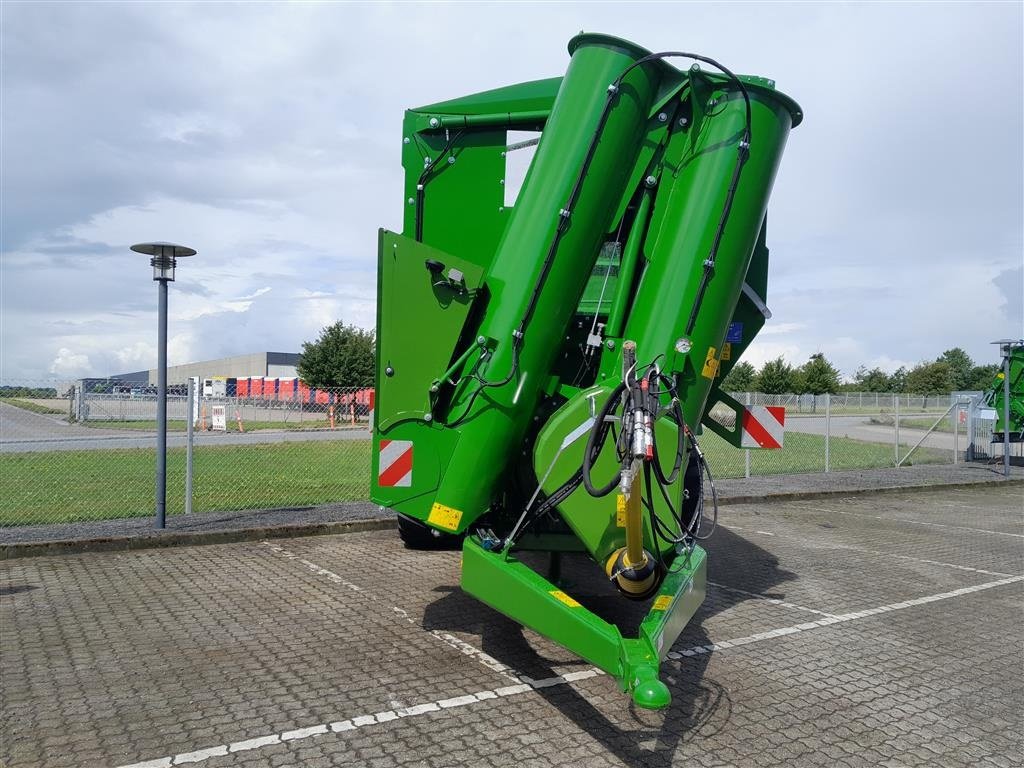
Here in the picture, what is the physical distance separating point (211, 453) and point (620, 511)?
1373 cm

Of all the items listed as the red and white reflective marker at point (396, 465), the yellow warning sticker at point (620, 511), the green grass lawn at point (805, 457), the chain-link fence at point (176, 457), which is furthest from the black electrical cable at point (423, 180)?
the green grass lawn at point (805, 457)

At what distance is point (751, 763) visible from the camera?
3328 millimetres

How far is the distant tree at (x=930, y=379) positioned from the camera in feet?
A: 215

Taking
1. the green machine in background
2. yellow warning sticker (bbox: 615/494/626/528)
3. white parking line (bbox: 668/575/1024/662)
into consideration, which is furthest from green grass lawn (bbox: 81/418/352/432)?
yellow warning sticker (bbox: 615/494/626/528)

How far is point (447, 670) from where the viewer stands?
169 inches

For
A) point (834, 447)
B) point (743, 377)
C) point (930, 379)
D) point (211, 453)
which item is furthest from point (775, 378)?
point (211, 453)

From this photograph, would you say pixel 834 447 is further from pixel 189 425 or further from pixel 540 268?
pixel 540 268

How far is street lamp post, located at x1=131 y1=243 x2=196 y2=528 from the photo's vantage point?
7898 mm

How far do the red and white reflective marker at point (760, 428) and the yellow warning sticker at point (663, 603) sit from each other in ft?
7.62

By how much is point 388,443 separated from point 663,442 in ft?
4.89

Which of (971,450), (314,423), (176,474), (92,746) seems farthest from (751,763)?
(971,450)

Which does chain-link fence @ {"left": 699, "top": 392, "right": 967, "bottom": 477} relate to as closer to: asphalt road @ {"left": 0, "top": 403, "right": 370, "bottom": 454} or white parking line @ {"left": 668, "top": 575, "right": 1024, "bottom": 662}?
white parking line @ {"left": 668, "top": 575, "right": 1024, "bottom": 662}

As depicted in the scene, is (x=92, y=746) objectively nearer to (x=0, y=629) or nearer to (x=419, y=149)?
(x=0, y=629)

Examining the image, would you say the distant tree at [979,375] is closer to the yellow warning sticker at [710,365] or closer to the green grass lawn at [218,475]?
the green grass lawn at [218,475]
